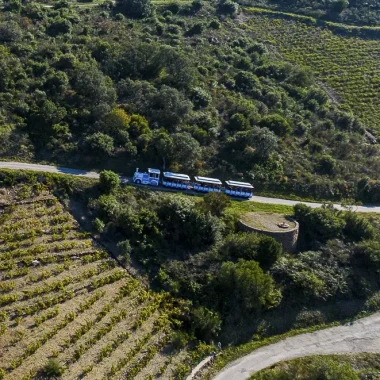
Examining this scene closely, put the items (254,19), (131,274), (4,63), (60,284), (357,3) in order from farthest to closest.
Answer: (357,3) < (254,19) < (4,63) < (131,274) < (60,284)

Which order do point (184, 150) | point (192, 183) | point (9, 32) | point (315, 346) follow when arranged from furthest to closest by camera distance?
1. point (9, 32)
2. point (192, 183)
3. point (184, 150)
4. point (315, 346)

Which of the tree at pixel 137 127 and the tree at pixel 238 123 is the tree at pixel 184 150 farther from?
the tree at pixel 238 123

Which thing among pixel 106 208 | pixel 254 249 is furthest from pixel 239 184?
pixel 106 208

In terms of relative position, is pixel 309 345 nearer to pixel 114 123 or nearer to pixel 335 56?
pixel 114 123

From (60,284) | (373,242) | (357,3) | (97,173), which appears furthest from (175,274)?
(357,3)

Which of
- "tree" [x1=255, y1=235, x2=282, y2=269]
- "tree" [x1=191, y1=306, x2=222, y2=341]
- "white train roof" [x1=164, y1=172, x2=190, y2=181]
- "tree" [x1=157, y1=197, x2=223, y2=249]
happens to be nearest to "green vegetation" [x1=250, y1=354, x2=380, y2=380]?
"tree" [x1=191, y1=306, x2=222, y2=341]

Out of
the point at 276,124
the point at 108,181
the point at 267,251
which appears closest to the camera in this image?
the point at 267,251

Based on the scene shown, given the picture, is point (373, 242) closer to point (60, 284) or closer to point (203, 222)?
point (203, 222)
